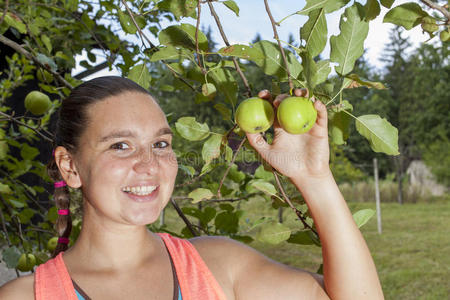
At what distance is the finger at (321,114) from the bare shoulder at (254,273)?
0.37 metres

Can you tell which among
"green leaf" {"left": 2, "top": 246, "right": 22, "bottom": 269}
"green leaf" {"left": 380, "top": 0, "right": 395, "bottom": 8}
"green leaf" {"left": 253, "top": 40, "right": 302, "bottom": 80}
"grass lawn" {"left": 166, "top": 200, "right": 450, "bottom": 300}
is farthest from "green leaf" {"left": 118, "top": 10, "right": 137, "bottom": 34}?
"grass lawn" {"left": 166, "top": 200, "right": 450, "bottom": 300}

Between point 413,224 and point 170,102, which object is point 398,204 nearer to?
point 413,224

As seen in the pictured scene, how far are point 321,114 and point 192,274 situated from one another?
516 mm

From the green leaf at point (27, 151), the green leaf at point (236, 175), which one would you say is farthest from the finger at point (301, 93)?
the green leaf at point (27, 151)

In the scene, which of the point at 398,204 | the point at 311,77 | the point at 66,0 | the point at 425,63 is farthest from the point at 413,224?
the point at 311,77

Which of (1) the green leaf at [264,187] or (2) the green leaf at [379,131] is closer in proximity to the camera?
(2) the green leaf at [379,131]

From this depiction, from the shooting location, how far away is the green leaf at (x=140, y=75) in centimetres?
113

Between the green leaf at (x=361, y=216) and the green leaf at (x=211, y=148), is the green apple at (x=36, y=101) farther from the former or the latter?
the green leaf at (x=361, y=216)

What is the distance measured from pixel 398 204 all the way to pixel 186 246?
512 inches

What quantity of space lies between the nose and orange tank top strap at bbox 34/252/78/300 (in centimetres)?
29

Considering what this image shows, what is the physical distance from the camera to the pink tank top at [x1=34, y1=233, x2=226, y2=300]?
0.93 m

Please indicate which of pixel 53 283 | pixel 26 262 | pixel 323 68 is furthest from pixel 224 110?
pixel 26 262

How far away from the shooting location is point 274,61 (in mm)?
834

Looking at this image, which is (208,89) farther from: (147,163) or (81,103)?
(81,103)
